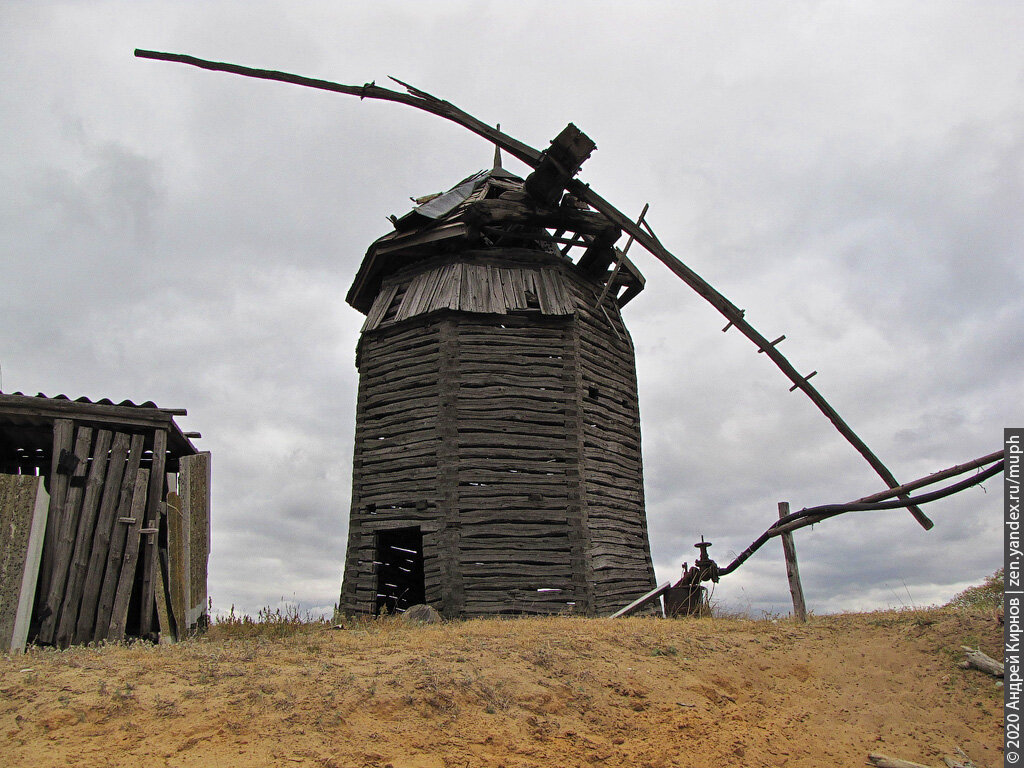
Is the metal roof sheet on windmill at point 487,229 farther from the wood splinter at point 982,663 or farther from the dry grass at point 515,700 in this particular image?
the wood splinter at point 982,663

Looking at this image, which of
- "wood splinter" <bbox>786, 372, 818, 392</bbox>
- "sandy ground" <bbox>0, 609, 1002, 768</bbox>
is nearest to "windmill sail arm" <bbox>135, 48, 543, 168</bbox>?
"wood splinter" <bbox>786, 372, 818, 392</bbox>

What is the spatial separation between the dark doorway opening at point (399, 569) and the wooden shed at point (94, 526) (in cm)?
449

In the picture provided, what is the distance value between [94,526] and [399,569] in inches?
262

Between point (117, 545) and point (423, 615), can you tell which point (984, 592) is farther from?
point (117, 545)

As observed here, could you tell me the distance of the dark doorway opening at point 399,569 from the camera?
47.4ft

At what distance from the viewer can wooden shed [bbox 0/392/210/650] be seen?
8727 millimetres

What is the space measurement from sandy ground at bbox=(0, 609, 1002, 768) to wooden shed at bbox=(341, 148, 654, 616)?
12.2ft

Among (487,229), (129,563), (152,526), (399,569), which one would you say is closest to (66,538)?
(129,563)

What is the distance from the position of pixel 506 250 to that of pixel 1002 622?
1062 centimetres

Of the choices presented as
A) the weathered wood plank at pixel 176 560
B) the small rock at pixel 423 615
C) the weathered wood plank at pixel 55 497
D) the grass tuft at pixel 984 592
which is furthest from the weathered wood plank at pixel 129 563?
the grass tuft at pixel 984 592

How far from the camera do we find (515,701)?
259 inches

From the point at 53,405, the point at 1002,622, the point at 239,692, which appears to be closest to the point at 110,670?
the point at 239,692

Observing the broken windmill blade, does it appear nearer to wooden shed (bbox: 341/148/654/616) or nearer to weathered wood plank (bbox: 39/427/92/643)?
wooden shed (bbox: 341/148/654/616)

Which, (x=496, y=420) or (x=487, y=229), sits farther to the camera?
(x=487, y=229)
